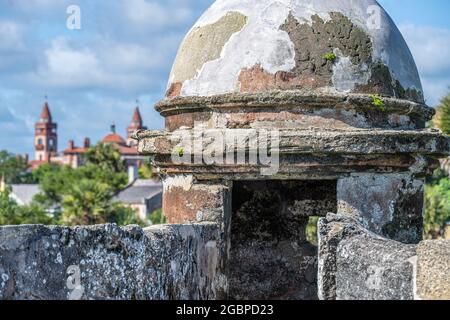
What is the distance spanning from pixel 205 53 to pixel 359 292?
2.58 meters

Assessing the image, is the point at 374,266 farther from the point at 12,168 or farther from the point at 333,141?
the point at 12,168

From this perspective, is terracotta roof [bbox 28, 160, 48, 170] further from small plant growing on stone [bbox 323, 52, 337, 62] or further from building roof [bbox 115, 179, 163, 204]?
small plant growing on stone [bbox 323, 52, 337, 62]

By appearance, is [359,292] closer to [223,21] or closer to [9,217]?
[223,21]

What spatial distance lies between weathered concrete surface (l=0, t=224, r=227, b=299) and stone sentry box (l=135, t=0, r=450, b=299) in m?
0.70

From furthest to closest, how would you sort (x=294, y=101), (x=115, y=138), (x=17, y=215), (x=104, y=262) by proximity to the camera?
(x=115, y=138) < (x=17, y=215) < (x=294, y=101) < (x=104, y=262)

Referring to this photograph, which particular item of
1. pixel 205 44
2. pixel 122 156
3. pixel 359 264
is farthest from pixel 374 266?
pixel 122 156

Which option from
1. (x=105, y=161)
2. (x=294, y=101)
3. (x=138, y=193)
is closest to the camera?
(x=294, y=101)

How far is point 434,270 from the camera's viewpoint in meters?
3.71

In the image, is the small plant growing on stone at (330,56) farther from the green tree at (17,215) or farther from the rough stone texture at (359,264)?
the green tree at (17,215)

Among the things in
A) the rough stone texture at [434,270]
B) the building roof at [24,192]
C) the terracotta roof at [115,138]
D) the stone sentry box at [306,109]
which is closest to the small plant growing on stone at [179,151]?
the stone sentry box at [306,109]

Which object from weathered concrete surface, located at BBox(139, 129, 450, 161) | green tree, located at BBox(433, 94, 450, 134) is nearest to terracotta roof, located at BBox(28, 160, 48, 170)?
green tree, located at BBox(433, 94, 450, 134)

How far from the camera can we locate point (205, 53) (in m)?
6.18

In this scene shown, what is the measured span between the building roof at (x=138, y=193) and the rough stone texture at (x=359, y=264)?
62845 mm

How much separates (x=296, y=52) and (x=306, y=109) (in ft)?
1.23
